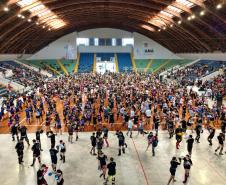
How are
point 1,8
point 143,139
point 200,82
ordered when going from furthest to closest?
point 200,82, point 1,8, point 143,139

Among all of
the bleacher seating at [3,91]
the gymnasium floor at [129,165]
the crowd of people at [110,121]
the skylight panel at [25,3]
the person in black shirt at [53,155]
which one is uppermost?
Answer: the skylight panel at [25,3]

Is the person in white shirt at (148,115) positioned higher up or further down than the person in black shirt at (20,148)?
higher up

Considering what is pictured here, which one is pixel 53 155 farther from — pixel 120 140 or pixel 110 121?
pixel 110 121

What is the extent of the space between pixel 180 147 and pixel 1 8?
69.6 ft

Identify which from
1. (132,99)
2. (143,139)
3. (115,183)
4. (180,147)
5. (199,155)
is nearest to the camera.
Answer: (115,183)

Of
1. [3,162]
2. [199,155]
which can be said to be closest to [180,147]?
[199,155]

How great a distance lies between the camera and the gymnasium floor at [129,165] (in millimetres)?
13008

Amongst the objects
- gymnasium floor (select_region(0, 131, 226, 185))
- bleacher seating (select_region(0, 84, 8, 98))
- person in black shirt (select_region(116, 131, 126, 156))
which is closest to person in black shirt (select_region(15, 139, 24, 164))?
gymnasium floor (select_region(0, 131, 226, 185))

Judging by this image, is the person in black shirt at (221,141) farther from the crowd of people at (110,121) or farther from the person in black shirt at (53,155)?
the person in black shirt at (53,155)

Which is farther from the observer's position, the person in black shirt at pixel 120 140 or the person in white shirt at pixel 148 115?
the person in white shirt at pixel 148 115

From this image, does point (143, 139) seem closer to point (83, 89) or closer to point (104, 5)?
point (83, 89)

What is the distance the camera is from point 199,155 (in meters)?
16.0

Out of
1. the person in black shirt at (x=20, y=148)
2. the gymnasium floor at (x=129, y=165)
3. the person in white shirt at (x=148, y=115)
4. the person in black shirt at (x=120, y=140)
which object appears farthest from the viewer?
the person in white shirt at (x=148, y=115)

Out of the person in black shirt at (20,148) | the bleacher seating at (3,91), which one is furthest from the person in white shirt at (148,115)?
the bleacher seating at (3,91)
